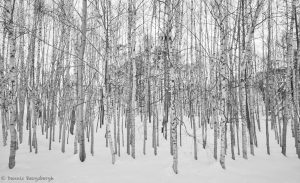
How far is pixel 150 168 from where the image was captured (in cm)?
795

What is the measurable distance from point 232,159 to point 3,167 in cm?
832

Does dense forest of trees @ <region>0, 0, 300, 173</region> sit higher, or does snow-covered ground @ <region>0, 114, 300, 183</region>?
dense forest of trees @ <region>0, 0, 300, 173</region>

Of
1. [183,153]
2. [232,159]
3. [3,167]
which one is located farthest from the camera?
[183,153]

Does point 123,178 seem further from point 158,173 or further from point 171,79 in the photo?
point 171,79

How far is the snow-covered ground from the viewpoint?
664cm

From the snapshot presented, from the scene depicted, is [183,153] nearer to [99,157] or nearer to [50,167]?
[99,157]

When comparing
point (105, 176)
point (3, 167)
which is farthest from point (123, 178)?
point (3, 167)

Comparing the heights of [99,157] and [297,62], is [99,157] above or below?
below

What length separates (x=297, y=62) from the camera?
9.16 meters

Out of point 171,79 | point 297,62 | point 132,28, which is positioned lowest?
point 171,79

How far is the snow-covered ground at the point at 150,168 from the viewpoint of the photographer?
6.64 m

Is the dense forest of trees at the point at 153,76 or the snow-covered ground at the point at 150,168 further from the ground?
the dense forest of trees at the point at 153,76

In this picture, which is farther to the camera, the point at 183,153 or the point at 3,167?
the point at 183,153

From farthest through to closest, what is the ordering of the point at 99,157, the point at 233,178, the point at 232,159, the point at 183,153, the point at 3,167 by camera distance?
the point at 183,153
the point at 99,157
the point at 232,159
the point at 3,167
the point at 233,178
